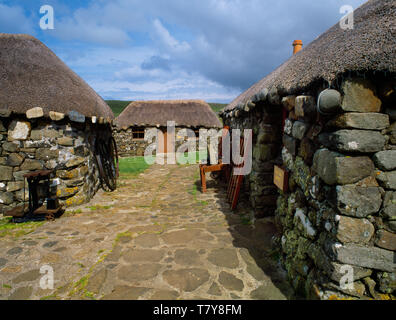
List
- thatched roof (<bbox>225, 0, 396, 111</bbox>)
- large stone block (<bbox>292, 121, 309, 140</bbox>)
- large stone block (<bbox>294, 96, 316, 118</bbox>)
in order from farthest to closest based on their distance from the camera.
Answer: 1. large stone block (<bbox>292, 121, 309, 140</bbox>)
2. large stone block (<bbox>294, 96, 316, 118</bbox>)
3. thatched roof (<bbox>225, 0, 396, 111</bbox>)

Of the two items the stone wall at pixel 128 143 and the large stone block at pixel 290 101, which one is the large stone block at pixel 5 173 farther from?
the stone wall at pixel 128 143

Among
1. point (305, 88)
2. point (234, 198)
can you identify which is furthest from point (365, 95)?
point (234, 198)

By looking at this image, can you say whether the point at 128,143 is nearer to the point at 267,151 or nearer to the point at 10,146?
the point at 10,146

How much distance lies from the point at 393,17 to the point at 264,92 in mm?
1837

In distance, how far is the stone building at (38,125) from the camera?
540 centimetres

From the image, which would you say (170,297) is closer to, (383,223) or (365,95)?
(383,223)

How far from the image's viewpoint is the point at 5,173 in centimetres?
551

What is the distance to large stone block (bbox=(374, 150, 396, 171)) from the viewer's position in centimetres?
203

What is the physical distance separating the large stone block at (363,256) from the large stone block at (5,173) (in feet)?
21.8

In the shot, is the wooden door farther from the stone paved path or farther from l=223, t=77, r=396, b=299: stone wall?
l=223, t=77, r=396, b=299: stone wall

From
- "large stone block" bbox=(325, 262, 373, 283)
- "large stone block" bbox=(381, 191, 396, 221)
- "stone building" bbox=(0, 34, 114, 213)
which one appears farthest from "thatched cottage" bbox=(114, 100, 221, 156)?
"large stone block" bbox=(381, 191, 396, 221)

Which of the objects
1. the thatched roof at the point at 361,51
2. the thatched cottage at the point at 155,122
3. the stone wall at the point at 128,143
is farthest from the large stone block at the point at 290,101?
the stone wall at the point at 128,143

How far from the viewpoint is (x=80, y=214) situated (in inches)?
221

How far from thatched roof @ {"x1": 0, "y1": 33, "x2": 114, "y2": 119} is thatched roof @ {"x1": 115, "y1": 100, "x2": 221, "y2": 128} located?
10.9 meters
